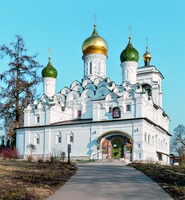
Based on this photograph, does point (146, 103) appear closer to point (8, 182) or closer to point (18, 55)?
point (18, 55)

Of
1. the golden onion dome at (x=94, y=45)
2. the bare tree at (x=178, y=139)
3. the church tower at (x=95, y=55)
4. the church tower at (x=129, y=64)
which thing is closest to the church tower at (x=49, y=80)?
the church tower at (x=95, y=55)

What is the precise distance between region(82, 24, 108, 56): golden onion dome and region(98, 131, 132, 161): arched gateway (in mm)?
Answer: 11661

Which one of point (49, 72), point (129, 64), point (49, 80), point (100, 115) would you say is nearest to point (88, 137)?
point (100, 115)

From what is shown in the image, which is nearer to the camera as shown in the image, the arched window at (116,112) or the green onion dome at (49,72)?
the arched window at (116,112)

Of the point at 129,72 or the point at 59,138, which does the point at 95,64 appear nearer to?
the point at 129,72

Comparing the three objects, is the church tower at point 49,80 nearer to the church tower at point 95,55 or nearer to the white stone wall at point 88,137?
the church tower at point 95,55

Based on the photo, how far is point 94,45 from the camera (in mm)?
39531

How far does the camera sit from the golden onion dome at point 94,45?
3959cm

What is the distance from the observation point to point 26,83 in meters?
37.9

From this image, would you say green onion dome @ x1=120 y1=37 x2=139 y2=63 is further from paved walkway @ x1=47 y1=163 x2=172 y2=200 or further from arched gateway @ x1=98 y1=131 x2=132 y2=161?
paved walkway @ x1=47 y1=163 x2=172 y2=200

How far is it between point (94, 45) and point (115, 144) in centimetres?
1289

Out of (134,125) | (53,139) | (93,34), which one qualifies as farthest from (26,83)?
(134,125)

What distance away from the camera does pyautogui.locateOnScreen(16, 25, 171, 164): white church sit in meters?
31.8

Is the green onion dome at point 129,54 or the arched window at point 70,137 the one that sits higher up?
the green onion dome at point 129,54
